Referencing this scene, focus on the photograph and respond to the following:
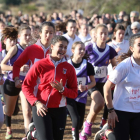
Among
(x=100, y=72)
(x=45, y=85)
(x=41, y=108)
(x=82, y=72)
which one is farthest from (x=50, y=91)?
(x=100, y=72)

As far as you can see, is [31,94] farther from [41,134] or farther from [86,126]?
[86,126]

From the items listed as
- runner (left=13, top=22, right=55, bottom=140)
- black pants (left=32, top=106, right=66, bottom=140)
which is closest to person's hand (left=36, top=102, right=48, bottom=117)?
black pants (left=32, top=106, right=66, bottom=140)

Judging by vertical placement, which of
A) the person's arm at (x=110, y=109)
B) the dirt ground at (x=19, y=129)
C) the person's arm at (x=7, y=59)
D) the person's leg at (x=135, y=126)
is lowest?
the dirt ground at (x=19, y=129)

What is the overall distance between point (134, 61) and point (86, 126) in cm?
207

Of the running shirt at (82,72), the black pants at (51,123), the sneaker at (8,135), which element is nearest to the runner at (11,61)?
the sneaker at (8,135)

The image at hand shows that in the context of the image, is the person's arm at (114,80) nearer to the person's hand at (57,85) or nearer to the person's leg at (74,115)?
the person's hand at (57,85)

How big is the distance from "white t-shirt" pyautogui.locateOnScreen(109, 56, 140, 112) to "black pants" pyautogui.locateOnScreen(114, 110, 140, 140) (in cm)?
6

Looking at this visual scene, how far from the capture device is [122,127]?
11.6 ft

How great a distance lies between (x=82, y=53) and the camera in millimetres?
5020

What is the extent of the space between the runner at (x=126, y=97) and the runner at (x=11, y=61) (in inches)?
70.5

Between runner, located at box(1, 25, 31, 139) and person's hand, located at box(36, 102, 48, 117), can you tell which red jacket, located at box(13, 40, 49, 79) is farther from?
person's hand, located at box(36, 102, 48, 117)

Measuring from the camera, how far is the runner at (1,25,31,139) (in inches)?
196

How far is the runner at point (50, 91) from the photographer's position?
11.8 feet

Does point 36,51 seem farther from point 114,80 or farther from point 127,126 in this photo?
point 127,126
